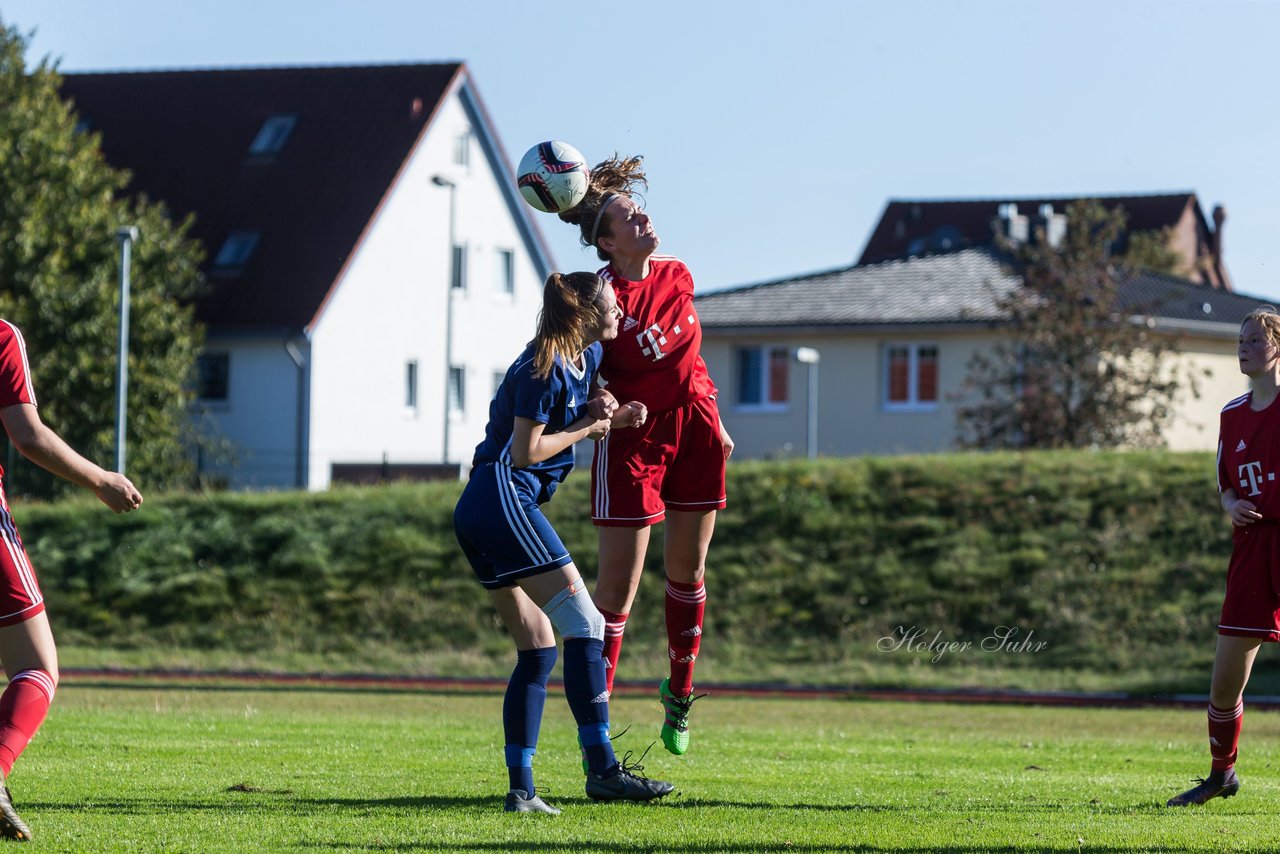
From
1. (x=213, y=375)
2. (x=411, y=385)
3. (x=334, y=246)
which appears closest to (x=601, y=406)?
(x=334, y=246)

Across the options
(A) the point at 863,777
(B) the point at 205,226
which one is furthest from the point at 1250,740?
(B) the point at 205,226

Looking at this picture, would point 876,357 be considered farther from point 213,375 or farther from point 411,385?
point 213,375

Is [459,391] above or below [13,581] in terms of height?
above

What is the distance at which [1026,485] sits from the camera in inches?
949

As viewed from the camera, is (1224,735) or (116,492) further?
(1224,735)

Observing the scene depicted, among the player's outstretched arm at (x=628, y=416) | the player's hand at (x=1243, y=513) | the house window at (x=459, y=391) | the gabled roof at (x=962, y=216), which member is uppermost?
the gabled roof at (x=962, y=216)

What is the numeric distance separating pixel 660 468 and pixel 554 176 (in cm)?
143

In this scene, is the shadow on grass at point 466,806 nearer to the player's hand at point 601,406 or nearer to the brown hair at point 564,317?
the player's hand at point 601,406

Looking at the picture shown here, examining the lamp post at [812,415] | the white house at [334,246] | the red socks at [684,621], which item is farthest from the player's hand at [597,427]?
the lamp post at [812,415]

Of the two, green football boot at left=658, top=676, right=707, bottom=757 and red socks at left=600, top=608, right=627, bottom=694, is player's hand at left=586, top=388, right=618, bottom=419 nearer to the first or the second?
red socks at left=600, top=608, right=627, bottom=694

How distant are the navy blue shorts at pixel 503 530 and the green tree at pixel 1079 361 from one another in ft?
84.9

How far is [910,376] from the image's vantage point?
42.0 metres

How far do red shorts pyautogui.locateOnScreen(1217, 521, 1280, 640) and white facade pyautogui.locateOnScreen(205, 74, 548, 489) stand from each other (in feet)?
100.0

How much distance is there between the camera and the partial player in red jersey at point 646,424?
7.39 meters
